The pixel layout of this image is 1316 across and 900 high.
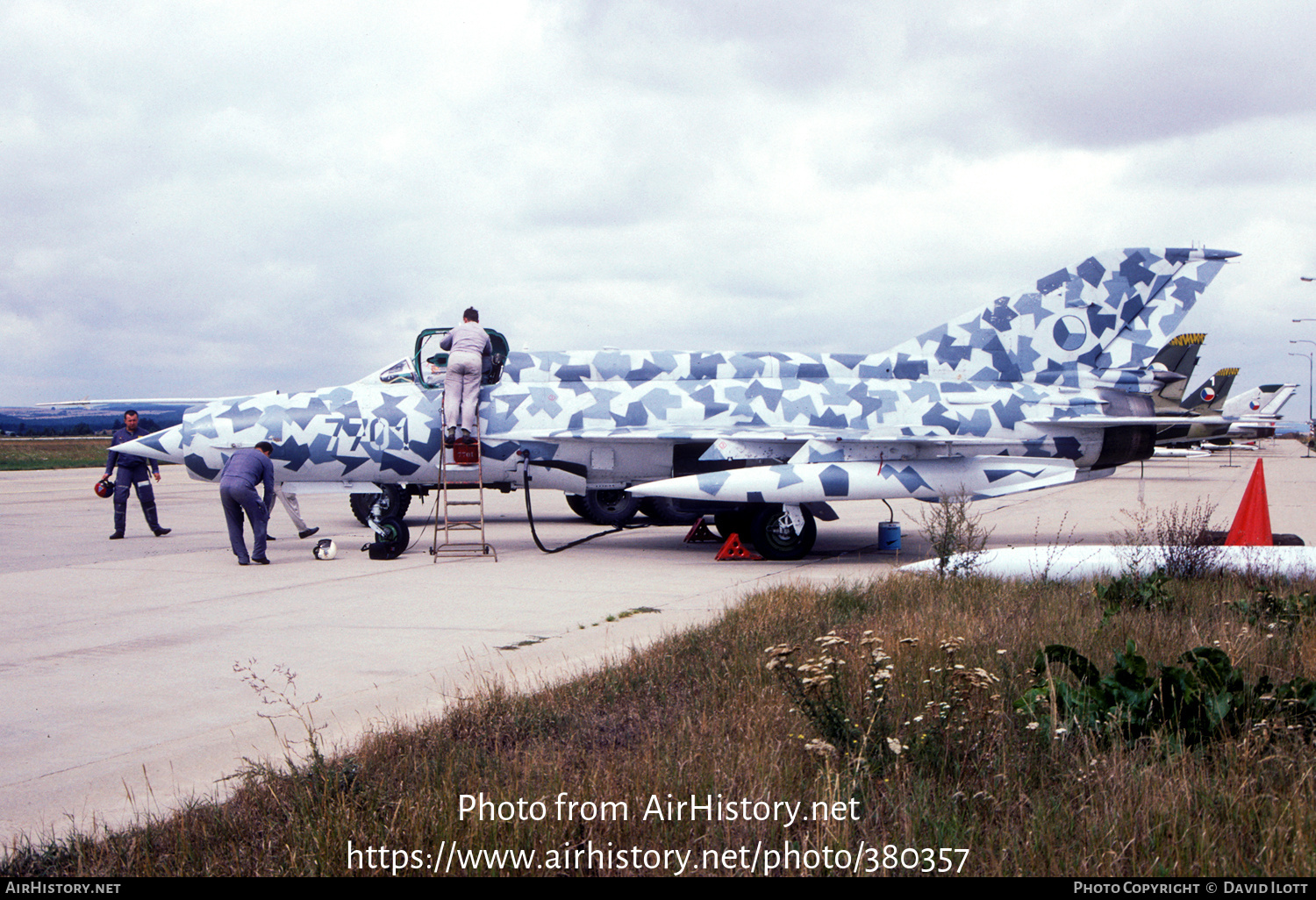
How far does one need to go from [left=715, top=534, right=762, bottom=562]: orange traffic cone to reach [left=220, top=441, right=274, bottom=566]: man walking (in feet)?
19.0

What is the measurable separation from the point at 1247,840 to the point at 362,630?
6405 millimetres

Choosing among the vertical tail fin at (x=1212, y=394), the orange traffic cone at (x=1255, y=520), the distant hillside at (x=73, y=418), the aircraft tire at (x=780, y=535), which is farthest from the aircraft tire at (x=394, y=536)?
the vertical tail fin at (x=1212, y=394)

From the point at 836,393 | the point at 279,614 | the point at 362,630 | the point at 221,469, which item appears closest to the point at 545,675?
the point at 362,630

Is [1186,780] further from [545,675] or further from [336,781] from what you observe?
[545,675]

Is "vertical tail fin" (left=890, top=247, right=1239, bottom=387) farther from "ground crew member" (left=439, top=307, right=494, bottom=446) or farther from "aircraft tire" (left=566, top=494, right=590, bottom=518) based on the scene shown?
"aircraft tire" (left=566, top=494, right=590, bottom=518)

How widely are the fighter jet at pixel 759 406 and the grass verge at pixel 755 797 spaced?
784 centimetres

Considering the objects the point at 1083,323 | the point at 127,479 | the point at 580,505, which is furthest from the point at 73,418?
the point at 1083,323

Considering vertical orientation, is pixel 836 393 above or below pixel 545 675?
above

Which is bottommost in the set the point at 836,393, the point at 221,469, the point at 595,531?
the point at 595,531

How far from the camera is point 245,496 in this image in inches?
478

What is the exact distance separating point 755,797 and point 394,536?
10187mm

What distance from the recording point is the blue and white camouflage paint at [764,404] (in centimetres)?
1314

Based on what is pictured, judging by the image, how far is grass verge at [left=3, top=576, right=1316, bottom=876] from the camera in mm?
3299
